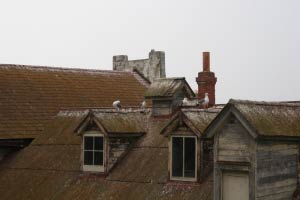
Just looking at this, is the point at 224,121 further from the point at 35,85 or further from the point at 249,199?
the point at 35,85

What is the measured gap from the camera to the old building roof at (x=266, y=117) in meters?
14.0

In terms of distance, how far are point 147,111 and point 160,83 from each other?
3.49ft

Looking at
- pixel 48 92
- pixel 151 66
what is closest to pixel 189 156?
pixel 48 92

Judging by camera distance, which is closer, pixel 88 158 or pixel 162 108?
pixel 88 158

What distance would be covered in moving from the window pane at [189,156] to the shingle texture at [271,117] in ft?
8.56

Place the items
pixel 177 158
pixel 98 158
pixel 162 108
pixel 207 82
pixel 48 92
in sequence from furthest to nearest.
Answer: pixel 48 92
pixel 207 82
pixel 162 108
pixel 98 158
pixel 177 158

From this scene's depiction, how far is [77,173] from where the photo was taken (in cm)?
2028

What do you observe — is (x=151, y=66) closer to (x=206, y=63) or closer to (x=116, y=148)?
(x=206, y=63)

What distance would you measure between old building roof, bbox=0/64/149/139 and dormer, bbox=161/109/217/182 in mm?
9457

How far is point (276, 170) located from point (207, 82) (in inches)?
307

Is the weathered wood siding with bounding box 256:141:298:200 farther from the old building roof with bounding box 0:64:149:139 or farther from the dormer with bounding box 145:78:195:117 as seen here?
the old building roof with bounding box 0:64:149:139

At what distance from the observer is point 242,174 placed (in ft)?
47.2

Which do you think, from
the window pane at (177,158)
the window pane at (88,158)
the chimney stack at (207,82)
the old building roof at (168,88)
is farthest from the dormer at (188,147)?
the chimney stack at (207,82)

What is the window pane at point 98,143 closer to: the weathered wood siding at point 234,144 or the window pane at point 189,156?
the window pane at point 189,156
